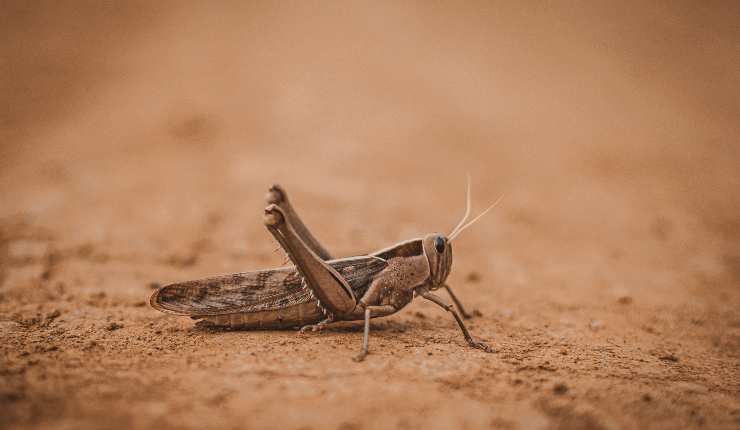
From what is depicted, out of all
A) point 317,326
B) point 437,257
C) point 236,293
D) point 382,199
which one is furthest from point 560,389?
point 382,199

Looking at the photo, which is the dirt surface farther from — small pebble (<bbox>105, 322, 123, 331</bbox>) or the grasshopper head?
the grasshopper head

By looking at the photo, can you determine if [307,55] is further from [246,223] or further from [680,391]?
[680,391]

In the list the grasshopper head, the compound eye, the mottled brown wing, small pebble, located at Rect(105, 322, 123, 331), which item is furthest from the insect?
small pebble, located at Rect(105, 322, 123, 331)

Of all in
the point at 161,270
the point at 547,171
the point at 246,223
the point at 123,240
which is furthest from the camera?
the point at 547,171

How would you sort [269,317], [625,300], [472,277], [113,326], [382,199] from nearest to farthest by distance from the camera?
[269,317] < [113,326] < [625,300] < [472,277] < [382,199]

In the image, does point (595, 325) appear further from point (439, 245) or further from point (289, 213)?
point (289, 213)

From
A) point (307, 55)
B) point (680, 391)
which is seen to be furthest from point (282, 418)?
point (307, 55)

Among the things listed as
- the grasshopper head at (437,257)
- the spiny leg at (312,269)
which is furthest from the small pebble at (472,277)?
the spiny leg at (312,269)
